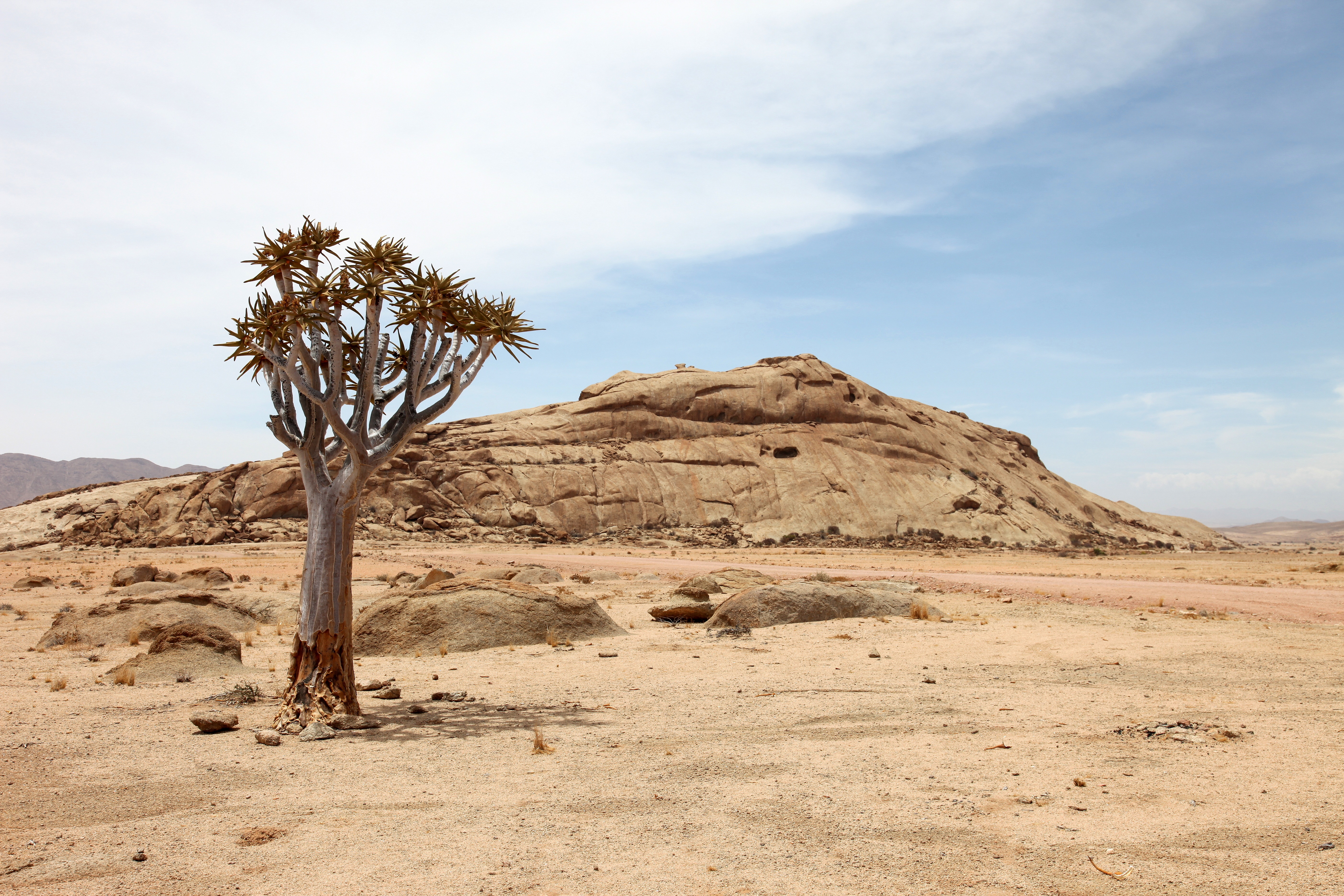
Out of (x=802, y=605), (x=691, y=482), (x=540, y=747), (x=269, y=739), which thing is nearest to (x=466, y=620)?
(x=269, y=739)

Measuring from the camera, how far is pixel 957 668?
11602 mm

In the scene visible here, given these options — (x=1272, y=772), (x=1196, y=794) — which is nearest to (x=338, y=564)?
(x=1196, y=794)

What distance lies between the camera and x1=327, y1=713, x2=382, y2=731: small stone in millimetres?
8461

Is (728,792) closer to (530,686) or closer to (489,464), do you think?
(530,686)

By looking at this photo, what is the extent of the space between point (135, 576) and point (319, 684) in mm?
18804

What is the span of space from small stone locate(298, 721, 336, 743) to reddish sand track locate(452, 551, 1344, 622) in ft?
53.9

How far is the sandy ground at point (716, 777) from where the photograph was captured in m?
4.82

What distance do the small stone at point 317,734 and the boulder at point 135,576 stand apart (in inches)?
701

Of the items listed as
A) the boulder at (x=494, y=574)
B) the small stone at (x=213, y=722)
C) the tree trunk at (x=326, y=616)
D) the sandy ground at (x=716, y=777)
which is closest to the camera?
the sandy ground at (x=716, y=777)

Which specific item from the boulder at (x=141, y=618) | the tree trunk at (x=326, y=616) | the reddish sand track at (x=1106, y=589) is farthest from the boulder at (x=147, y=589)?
the reddish sand track at (x=1106, y=589)

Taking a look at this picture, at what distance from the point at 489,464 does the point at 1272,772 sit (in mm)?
57785

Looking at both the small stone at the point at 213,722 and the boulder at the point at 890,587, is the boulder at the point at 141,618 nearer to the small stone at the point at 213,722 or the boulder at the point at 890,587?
the small stone at the point at 213,722

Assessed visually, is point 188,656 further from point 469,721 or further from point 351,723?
point 469,721

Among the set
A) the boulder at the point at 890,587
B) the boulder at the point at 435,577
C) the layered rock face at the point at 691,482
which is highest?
the layered rock face at the point at 691,482
